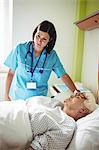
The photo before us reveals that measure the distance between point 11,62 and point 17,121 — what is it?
83 cm

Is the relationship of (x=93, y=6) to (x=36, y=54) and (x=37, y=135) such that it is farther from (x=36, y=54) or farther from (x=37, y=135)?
(x=37, y=135)

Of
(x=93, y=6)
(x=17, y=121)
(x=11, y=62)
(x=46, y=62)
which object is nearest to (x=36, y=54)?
(x=46, y=62)

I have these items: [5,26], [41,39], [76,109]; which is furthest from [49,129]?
[5,26]

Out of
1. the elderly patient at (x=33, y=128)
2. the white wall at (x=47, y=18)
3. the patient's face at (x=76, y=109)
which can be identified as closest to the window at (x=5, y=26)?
the white wall at (x=47, y=18)

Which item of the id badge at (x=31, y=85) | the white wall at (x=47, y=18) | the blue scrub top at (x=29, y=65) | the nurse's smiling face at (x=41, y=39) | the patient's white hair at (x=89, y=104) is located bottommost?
the patient's white hair at (x=89, y=104)

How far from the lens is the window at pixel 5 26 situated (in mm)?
2625

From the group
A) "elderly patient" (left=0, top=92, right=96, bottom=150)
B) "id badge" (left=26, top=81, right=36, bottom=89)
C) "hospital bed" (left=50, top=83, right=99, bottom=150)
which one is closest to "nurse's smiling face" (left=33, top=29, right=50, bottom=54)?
"id badge" (left=26, top=81, right=36, bottom=89)

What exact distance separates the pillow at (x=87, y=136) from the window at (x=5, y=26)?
1.79 meters

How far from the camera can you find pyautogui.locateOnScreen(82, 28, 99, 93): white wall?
233 centimetres

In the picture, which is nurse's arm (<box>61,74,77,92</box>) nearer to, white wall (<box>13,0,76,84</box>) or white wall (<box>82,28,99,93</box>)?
white wall (<box>82,28,99,93</box>)

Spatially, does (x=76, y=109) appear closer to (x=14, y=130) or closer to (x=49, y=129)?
(x=49, y=129)

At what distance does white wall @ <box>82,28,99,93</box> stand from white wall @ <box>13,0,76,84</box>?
11.9 inches

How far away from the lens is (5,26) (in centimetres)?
267

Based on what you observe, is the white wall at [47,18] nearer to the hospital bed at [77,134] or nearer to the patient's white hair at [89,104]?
the patient's white hair at [89,104]
